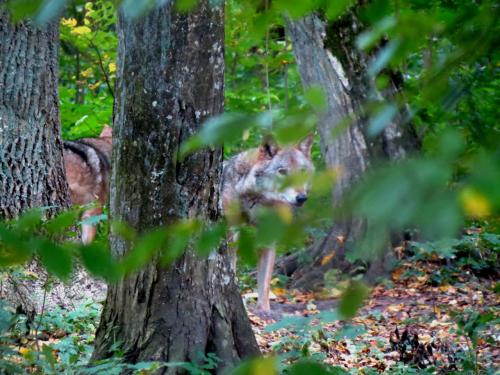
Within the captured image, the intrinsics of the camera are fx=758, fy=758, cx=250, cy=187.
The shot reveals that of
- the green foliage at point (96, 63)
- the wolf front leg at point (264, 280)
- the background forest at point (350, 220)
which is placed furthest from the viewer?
the green foliage at point (96, 63)

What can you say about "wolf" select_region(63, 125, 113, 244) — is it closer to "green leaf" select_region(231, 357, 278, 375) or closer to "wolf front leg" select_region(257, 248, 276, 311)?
"wolf front leg" select_region(257, 248, 276, 311)

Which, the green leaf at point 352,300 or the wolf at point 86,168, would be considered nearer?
the green leaf at point 352,300

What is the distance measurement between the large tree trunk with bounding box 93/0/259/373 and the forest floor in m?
0.62

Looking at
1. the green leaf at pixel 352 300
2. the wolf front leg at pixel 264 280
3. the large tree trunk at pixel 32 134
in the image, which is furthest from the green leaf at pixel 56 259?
the wolf front leg at pixel 264 280

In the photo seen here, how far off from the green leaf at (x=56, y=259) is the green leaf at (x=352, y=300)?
0.56 meters

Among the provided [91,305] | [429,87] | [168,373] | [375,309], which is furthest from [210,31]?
[375,309]

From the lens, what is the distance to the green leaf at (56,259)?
5.02 feet

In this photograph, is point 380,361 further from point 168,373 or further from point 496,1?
point 496,1

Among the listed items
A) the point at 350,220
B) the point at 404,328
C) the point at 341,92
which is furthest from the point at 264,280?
the point at 350,220

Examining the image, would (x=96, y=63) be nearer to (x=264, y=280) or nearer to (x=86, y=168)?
(x=86, y=168)

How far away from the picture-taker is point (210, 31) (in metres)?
4.88

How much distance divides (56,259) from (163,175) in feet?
10.4

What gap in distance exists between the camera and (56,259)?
60.7 inches

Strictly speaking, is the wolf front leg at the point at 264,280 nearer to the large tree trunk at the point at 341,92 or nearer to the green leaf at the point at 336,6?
the large tree trunk at the point at 341,92
